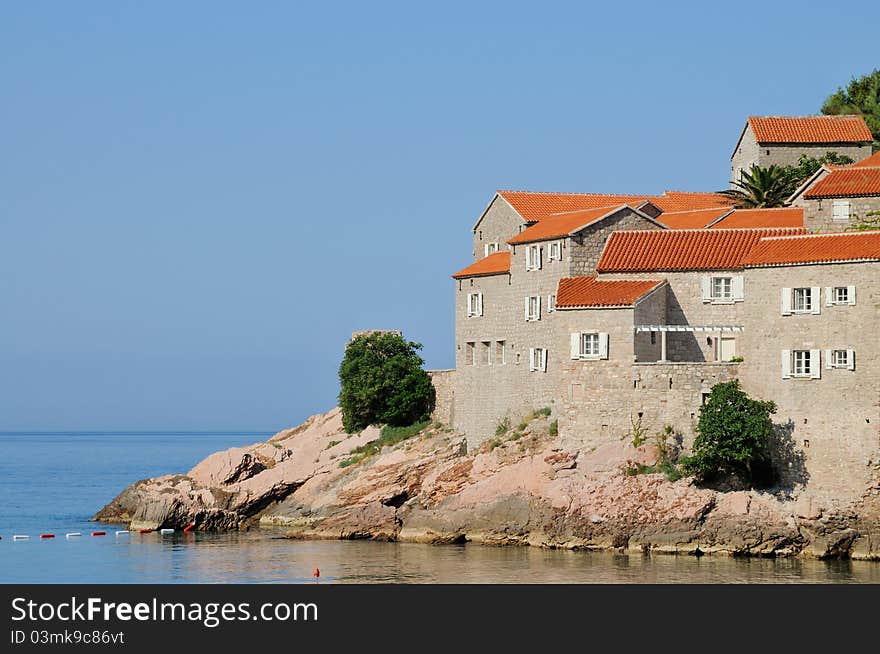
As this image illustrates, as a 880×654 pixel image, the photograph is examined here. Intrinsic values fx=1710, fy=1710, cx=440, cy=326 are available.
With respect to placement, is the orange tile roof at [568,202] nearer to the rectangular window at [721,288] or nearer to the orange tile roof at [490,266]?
the orange tile roof at [490,266]

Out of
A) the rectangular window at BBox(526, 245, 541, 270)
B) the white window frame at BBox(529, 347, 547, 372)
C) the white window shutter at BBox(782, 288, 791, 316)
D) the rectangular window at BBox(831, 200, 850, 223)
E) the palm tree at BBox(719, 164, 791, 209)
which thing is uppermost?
the palm tree at BBox(719, 164, 791, 209)

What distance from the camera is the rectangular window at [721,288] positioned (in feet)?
241

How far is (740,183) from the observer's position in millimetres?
93812

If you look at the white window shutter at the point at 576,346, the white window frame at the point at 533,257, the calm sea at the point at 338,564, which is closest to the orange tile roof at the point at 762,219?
the white window frame at the point at 533,257

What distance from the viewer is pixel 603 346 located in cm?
7325

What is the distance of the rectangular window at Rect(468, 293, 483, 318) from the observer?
84.8 m

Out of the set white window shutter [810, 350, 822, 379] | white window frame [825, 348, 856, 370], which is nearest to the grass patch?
white window shutter [810, 350, 822, 379]

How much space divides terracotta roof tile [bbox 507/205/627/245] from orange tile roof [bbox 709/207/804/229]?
5471 mm

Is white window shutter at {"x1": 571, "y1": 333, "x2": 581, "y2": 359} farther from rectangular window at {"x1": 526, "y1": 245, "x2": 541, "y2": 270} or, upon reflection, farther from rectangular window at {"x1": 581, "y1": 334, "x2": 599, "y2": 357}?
rectangular window at {"x1": 526, "y1": 245, "x2": 541, "y2": 270}

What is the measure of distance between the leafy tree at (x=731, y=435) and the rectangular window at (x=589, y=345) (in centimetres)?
612

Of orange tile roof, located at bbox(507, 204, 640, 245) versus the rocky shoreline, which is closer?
the rocky shoreline

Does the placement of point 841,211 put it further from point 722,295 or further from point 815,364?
point 815,364
